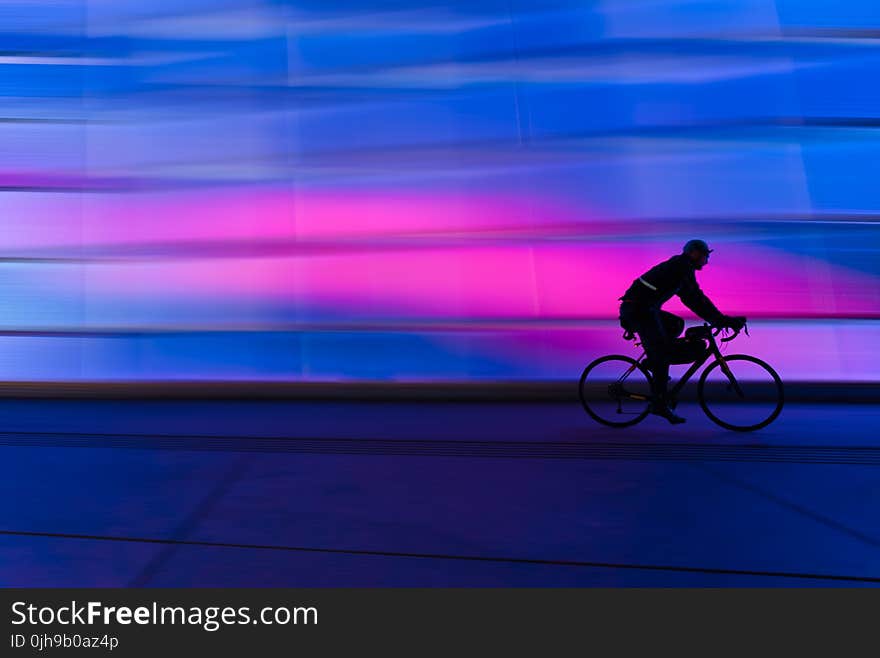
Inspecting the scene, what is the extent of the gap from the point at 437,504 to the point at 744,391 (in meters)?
3.55

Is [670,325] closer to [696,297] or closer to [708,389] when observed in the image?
[696,297]

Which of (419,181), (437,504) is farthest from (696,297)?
(419,181)

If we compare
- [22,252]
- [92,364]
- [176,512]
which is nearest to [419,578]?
[176,512]

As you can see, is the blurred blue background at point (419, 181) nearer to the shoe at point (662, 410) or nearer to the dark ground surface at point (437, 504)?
the dark ground surface at point (437, 504)

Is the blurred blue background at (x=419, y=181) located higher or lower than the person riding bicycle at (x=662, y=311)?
higher

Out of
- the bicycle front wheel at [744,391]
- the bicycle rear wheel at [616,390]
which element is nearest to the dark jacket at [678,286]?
the bicycle front wheel at [744,391]

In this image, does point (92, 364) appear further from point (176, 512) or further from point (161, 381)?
point (176, 512)

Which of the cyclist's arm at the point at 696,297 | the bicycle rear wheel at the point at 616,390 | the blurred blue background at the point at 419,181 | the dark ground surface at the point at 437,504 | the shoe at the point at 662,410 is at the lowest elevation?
the dark ground surface at the point at 437,504

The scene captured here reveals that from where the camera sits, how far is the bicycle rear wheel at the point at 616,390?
7645 millimetres

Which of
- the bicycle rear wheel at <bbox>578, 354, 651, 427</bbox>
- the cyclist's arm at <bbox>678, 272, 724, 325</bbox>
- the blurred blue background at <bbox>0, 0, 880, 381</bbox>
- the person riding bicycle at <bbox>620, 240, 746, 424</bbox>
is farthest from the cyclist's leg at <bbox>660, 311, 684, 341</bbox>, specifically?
the blurred blue background at <bbox>0, 0, 880, 381</bbox>

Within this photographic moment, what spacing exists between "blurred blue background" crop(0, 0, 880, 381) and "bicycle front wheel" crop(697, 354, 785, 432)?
313 centimetres

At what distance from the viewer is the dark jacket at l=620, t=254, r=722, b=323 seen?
278 inches

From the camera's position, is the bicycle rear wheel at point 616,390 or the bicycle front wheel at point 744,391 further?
the bicycle rear wheel at point 616,390

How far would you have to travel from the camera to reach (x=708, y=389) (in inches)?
299
